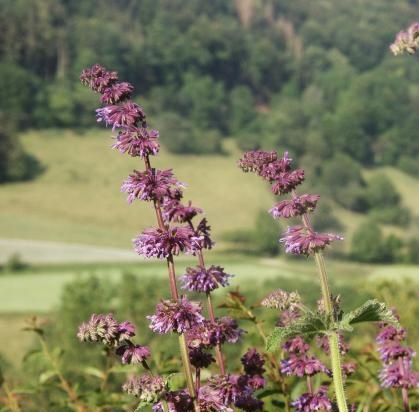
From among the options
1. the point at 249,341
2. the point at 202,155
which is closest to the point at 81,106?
the point at 202,155

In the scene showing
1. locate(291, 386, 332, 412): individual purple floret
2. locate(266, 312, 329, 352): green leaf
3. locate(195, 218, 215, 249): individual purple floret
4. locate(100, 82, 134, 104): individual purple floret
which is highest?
locate(100, 82, 134, 104): individual purple floret

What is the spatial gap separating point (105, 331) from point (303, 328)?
30.5 inches

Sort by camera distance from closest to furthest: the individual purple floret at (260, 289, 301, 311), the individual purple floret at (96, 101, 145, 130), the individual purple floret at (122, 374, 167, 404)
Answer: the individual purple floret at (122, 374, 167, 404), the individual purple floret at (96, 101, 145, 130), the individual purple floret at (260, 289, 301, 311)

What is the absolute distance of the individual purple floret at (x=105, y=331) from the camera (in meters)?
2.87

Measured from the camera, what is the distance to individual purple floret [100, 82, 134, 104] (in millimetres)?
3135

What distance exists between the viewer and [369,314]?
302cm

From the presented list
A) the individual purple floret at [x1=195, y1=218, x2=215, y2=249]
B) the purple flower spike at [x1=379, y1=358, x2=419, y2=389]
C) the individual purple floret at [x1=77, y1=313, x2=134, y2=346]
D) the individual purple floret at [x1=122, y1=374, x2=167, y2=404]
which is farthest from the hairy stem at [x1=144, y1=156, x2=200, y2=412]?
the purple flower spike at [x1=379, y1=358, x2=419, y2=389]

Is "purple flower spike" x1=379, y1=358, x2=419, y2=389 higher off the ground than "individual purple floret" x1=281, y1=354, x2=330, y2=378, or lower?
lower

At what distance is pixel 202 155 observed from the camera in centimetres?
17575

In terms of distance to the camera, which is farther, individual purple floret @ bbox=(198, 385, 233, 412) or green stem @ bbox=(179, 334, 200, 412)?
individual purple floret @ bbox=(198, 385, 233, 412)

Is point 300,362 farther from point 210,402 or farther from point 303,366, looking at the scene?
point 210,402

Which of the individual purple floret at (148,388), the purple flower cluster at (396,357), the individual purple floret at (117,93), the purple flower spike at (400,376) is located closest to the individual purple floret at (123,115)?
the individual purple floret at (117,93)

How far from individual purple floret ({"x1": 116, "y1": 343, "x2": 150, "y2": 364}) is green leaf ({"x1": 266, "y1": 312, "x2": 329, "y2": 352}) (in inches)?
18.8

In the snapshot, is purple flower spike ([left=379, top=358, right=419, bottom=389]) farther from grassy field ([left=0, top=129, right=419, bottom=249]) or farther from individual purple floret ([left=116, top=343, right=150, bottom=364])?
grassy field ([left=0, top=129, right=419, bottom=249])
